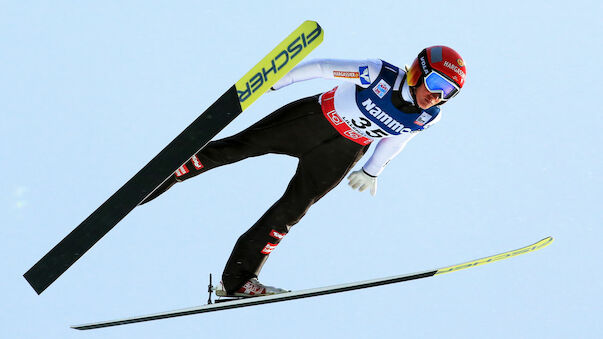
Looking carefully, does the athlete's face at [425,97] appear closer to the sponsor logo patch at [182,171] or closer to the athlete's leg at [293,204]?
the athlete's leg at [293,204]

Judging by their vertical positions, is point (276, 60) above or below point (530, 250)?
above

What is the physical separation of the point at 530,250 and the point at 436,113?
5.59ft

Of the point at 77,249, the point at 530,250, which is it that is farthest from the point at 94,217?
the point at 530,250

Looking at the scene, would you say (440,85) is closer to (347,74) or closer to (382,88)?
(382,88)

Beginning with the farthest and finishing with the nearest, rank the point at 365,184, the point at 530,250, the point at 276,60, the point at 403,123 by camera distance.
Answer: the point at 530,250 < the point at 365,184 < the point at 403,123 < the point at 276,60

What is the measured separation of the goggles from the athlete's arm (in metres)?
0.40

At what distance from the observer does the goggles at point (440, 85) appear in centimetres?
591

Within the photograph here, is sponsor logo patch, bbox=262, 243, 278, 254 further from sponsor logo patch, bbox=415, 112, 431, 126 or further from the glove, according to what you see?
sponsor logo patch, bbox=415, 112, 431, 126

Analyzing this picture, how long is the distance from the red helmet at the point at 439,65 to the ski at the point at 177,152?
120 centimetres

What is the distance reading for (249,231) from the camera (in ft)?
22.3

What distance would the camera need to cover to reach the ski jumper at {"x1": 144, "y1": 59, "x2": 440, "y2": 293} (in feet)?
20.2

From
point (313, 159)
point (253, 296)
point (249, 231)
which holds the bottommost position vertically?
point (253, 296)

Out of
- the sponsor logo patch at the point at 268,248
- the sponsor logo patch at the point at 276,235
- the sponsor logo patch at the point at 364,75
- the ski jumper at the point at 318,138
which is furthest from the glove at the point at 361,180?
the sponsor logo patch at the point at 364,75

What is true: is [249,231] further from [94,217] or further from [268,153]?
[94,217]
